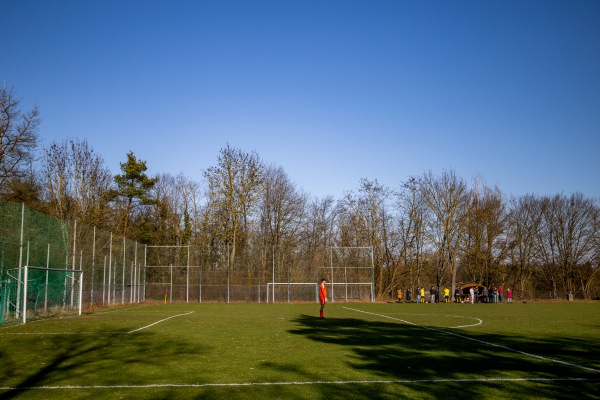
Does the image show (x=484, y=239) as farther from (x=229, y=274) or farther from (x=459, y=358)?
(x=459, y=358)

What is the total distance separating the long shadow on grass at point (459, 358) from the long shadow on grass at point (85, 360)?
376 centimetres

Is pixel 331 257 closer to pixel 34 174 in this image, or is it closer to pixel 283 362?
pixel 34 174

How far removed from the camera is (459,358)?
37.9 ft

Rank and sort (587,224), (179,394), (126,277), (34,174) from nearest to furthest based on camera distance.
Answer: (179,394) < (126,277) < (34,174) < (587,224)

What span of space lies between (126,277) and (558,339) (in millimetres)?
32486

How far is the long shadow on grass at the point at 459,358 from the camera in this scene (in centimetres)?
885

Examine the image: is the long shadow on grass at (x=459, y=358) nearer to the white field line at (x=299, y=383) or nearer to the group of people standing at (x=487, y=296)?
the white field line at (x=299, y=383)

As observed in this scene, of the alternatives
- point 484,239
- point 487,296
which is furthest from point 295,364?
point 484,239

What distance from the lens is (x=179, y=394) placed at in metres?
7.87

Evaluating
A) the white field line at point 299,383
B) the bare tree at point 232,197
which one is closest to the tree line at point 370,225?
the bare tree at point 232,197

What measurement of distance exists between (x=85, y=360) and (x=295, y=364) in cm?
461

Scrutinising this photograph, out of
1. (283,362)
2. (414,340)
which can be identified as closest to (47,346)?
(283,362)

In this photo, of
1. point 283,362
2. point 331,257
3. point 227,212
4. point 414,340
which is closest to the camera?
point 283,362

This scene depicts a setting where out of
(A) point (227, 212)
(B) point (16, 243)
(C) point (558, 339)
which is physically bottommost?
(C) point (558, 339)
